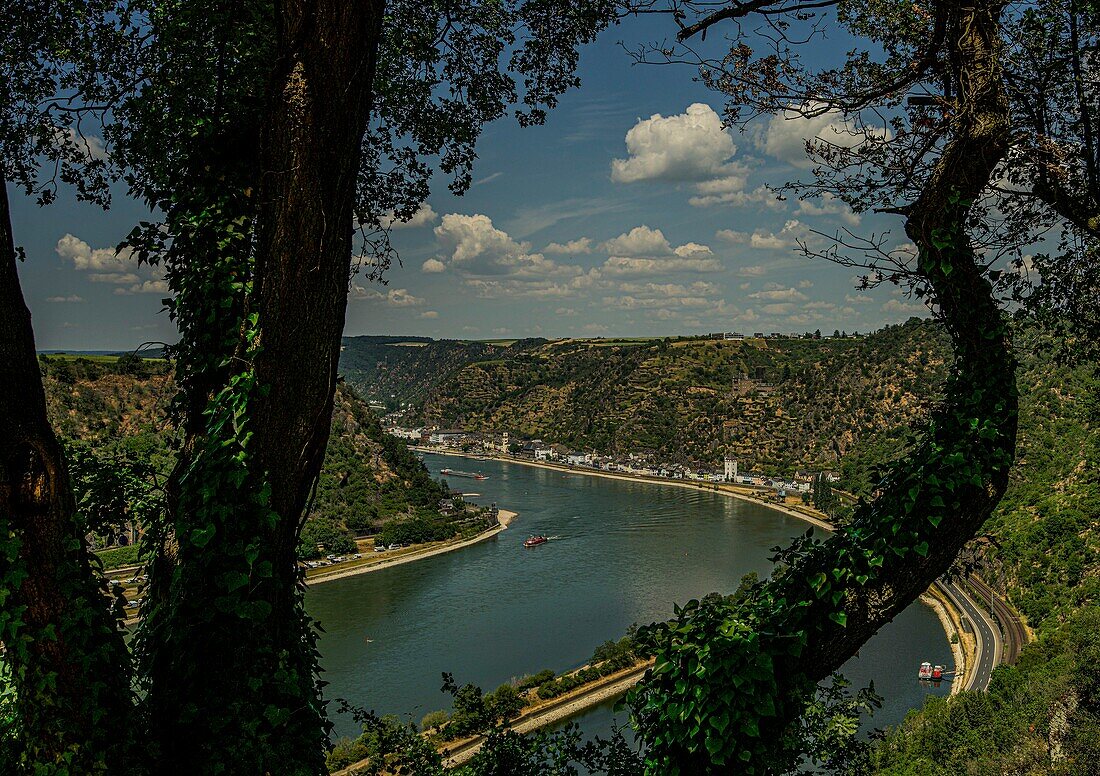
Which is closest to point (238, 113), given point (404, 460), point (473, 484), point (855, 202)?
point (855, 202)

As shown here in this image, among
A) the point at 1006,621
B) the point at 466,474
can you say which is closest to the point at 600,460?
the point at 466,474

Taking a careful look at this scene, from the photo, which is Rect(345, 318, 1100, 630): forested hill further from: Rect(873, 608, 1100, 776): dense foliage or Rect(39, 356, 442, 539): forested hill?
Rect(39, 356, 442, 539): forested hill

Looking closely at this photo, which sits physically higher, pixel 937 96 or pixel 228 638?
pixel 937 96

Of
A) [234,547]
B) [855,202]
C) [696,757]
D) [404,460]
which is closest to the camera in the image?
[234,547]

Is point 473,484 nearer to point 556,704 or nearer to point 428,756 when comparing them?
point 556,704

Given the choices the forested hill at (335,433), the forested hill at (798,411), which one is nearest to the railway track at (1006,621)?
the forested hill at (798,411)

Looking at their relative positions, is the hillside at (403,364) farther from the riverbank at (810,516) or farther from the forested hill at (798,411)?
the riverbank at (810,516)

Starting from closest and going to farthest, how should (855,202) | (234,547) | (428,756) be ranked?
(234,547)
(855,202)
(428,756)
